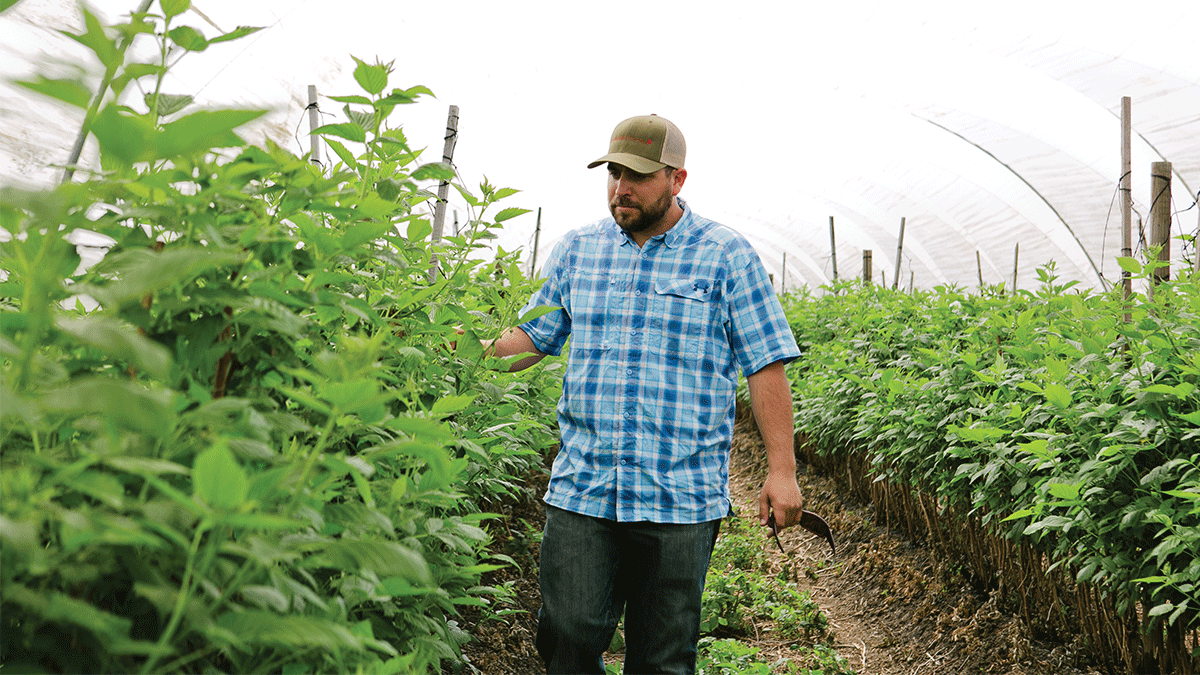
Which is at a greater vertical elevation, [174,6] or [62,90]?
[174,6]

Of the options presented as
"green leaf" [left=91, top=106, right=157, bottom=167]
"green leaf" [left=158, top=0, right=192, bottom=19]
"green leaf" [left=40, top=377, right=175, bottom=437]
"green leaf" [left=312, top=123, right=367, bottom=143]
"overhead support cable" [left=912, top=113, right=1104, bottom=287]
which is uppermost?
"overhead support cable" [left=912, top=113, right=1104, bottom=287]

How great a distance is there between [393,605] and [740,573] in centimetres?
346

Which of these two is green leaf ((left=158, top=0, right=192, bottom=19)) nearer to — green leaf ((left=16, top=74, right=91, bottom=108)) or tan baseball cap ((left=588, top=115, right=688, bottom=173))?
green leaf ((left=16, top=74, right=91, bottom=108))

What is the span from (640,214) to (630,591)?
121 cm

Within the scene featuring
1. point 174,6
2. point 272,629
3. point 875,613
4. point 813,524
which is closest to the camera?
point 272,629

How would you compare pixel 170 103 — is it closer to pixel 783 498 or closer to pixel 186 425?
pixel 186 425

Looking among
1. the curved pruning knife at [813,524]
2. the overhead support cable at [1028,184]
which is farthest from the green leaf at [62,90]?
the overhead support cable at [1028,184]

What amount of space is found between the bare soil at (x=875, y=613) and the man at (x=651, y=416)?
402 mm

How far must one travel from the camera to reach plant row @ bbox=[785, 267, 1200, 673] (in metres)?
2.54

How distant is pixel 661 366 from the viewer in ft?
8.59

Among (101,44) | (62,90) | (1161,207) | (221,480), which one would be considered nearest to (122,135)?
(62,90)

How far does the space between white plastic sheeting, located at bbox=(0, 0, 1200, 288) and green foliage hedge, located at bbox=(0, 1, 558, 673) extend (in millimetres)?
4745

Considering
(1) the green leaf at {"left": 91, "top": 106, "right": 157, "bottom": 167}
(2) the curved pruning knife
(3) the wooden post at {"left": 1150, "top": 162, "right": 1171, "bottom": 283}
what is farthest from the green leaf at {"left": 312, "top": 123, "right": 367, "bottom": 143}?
(3) the wooden post at {"left": 1150, "top": 162, "right": 1171, "bottom": 283}

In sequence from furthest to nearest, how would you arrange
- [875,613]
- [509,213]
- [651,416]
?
[875,613], [651,416], [509,213]
